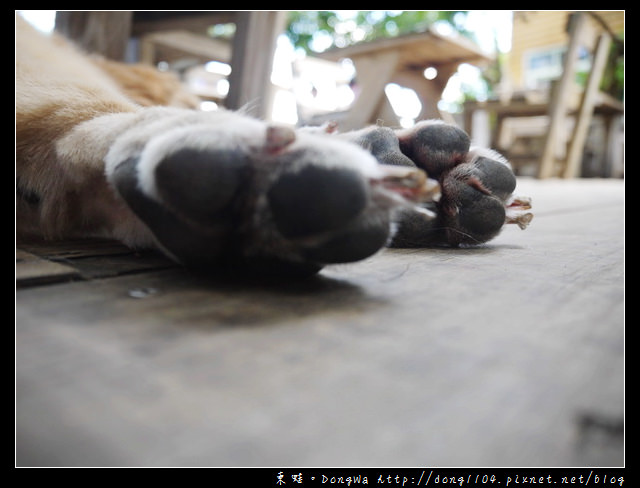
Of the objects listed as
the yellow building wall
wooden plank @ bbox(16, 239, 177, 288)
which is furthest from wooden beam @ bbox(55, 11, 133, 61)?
the yellow building wall

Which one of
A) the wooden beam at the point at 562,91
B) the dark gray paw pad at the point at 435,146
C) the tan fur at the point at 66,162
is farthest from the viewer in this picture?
the wooden beam at the point at 562,91

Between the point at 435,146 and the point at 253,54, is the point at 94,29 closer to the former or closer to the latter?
the point at 253,54

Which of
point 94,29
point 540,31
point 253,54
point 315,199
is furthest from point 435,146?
point 540,31

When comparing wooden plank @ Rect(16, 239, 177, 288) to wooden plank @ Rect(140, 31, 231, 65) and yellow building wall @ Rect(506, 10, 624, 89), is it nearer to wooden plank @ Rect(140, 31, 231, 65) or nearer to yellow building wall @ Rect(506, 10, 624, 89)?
wooden plank @ Rect(140, 31, 231, 65)

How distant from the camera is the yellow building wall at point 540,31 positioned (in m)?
5.75

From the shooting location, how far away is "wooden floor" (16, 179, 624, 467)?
324 mm

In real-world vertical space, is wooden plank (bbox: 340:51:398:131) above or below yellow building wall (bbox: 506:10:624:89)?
below

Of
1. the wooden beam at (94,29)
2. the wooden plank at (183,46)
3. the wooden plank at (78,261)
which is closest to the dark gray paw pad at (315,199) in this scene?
the wooden plank at (78,261)

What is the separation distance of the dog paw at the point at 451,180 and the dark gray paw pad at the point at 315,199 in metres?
0.37

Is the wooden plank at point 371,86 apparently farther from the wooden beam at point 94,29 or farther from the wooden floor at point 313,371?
the wooden floor at point 313,371

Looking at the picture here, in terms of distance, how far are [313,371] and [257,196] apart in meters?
0.21

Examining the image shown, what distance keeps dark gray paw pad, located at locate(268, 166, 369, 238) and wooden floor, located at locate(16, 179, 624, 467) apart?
9 centimetres
